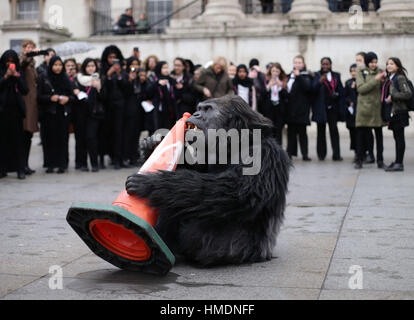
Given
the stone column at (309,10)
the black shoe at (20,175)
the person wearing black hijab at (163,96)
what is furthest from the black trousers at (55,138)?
the stone column at (309,10)

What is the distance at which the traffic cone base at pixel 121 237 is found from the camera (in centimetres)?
408

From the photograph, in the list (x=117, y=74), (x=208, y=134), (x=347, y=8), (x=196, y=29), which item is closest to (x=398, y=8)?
(x=347, y=8)

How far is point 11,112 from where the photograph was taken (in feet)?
34.1

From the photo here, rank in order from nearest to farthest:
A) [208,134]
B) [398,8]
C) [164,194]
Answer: [164,194], [208,134], [398,8]

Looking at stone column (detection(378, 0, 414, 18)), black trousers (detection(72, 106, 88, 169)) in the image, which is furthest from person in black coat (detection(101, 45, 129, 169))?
stone column (detection(378, 0, 414, 18))

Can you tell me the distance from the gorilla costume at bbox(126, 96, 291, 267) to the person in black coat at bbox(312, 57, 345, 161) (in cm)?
802

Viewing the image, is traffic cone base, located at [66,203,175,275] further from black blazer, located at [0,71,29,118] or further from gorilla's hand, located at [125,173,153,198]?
black blazer, located at [0,71,29,118]

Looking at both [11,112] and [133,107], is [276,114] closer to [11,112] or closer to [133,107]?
[133,107]

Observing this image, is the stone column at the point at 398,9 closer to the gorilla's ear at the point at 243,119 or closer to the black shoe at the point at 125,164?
the black shoe at the point at 125,164

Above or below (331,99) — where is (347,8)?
above

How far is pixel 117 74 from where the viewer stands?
1187 centimetres
